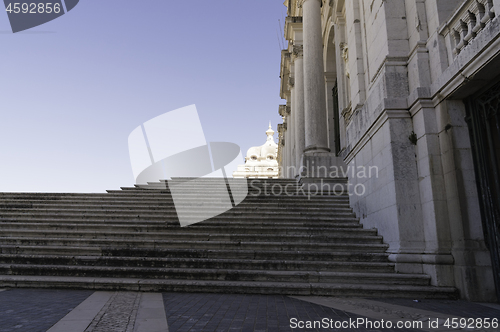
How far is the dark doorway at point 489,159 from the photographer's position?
562cm

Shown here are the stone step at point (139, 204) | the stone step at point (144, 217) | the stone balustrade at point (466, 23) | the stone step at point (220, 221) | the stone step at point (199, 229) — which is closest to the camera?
the stone balustrade at point (466, 23)

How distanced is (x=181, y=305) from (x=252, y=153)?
63.9 meters

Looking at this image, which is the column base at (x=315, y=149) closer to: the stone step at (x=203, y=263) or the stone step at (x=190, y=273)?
the stone step at (x=203, y=263)

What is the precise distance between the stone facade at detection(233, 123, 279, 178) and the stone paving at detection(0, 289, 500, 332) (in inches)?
1899

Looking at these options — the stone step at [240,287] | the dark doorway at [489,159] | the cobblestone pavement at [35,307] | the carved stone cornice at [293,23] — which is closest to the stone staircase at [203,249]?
the stone step at [240,287]

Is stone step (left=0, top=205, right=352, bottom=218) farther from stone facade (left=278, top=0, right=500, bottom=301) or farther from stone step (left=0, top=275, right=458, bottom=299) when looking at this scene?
stone step (left=0, top=275, right=458, bottom=299)

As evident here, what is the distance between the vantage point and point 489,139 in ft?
19.0

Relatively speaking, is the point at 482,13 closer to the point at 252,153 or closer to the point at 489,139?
the point at 489,139

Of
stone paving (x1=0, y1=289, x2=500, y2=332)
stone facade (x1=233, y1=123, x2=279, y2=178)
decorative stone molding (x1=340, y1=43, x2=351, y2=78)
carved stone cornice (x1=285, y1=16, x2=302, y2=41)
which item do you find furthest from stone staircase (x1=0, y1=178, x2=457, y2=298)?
stone facade (x1=233, y1=123, x2=279, y2=178)

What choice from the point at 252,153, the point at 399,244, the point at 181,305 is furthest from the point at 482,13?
the point at 252,153

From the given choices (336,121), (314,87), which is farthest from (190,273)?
(336,121)

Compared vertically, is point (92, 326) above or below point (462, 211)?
below

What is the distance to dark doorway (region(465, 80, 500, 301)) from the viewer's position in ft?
18.4

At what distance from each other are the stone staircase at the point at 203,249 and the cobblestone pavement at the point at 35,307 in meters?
0.56
